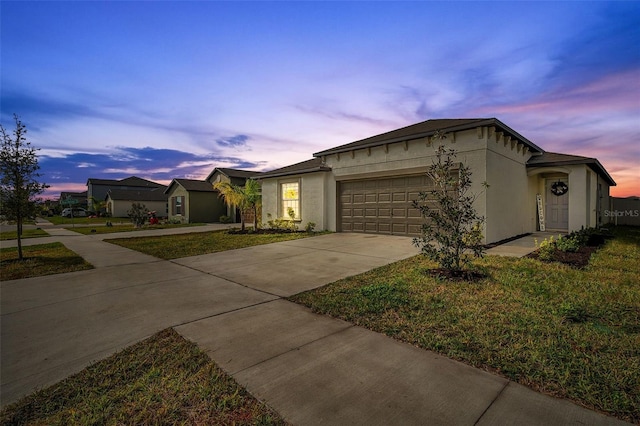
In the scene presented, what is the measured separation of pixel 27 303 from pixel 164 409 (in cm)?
458

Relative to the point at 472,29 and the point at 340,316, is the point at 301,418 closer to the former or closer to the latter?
the point at 340,316

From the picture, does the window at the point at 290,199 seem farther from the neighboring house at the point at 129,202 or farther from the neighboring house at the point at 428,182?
the neighboring house at the point at 129,202

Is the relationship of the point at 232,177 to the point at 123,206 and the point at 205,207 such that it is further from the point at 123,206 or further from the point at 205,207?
the point at 123,206

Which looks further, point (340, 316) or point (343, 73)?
point (343, 73)

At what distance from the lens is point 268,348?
122 inches

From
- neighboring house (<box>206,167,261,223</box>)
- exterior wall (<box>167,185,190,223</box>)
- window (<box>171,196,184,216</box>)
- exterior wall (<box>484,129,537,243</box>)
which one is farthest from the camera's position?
window (<box>171,196,184,216</box>)

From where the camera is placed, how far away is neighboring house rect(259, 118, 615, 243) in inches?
376

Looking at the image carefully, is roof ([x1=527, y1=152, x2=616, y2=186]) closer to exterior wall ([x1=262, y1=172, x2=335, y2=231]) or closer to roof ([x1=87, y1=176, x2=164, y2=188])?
exterior wall ([x1=262, y1=172, x2=335, y2=231])

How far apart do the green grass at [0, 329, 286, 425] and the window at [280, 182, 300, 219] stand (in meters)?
12.7

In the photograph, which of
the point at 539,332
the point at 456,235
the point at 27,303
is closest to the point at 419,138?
the point at 456,235

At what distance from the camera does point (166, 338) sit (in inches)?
133

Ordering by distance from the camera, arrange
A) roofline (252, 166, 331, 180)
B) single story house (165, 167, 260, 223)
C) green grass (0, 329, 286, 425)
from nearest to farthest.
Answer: green grass (0, 329, 286, 425), roofline (252, 166, 331, 180), single story house (165, 167, 260, 223)

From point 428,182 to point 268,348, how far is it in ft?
30.5

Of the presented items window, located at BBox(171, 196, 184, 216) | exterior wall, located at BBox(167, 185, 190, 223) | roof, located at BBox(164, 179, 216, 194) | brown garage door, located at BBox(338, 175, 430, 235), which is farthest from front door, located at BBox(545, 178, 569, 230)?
window, located at BBox(171, 196, 184, 216)
